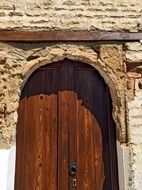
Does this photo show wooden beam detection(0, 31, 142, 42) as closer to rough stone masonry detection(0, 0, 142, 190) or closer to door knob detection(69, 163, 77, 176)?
rough stone masonry detection(0, 0, 142, 190)

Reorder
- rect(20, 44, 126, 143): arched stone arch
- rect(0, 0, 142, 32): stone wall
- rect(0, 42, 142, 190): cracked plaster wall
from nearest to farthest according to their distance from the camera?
rect(0, 42, 142, 190): cracked plaster wall → rect(20, 44, 126, 143): arched stone arch → rect(0, 0, 142, 32): stone wall

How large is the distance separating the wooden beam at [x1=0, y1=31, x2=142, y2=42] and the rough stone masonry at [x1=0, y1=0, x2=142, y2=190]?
0.06 meters

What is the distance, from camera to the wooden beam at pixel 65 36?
11.7 ft

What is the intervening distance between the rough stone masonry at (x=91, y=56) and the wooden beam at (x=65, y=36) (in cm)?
6

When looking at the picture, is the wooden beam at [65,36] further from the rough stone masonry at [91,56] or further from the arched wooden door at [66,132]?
the arched wooden door at [66,132]

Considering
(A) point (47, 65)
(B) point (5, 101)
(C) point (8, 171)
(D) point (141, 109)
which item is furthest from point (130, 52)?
(C) point (8, 171)

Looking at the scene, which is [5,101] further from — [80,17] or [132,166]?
[132,166]

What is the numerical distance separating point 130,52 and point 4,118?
5.23 ft

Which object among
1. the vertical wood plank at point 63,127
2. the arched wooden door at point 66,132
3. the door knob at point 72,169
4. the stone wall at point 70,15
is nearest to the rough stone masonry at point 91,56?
the stone wall at point 70,15

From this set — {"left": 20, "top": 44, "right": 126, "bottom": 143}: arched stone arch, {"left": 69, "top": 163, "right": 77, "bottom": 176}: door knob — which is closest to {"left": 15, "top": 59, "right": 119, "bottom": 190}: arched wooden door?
{"left": 69, "top": 163, "right": 77, "bottom": 176}: door knob

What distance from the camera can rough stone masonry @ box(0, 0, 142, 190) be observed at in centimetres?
341

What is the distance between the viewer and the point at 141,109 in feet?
11.6

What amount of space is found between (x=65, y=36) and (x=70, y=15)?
0.91 feet

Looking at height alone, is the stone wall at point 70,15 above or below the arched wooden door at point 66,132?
above
